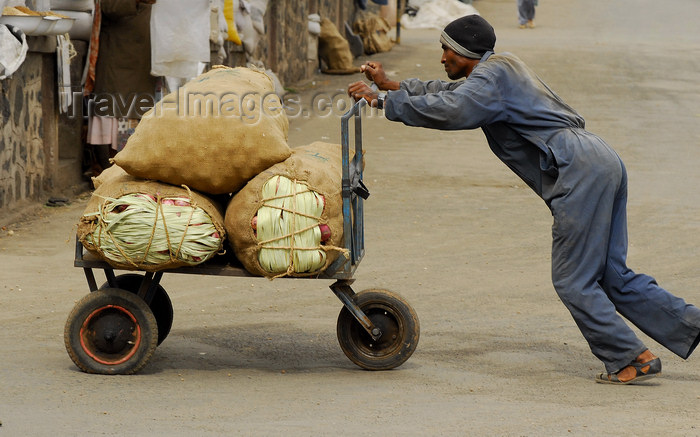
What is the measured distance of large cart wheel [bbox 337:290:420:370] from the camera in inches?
191

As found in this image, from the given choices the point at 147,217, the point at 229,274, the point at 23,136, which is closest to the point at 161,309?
the point at 229,274

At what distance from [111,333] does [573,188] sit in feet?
7.44

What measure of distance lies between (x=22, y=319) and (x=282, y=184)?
218 cm

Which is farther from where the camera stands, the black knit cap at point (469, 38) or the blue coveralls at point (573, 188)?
the black knit cap at point (469, 38)

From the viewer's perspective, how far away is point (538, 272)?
7426 mm

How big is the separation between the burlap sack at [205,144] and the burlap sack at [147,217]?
66 millimetres

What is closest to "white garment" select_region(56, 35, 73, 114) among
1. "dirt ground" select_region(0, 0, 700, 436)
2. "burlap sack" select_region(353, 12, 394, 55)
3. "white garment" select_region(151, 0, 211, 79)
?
"white garment" select_region(151, 0, 211, 79)

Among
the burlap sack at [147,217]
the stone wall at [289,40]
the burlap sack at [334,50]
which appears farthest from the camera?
the burlap sack at [334,50]

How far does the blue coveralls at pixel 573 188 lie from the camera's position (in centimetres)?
465

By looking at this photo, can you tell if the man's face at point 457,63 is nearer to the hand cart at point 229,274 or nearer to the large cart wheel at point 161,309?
the hand cart at point 229,274

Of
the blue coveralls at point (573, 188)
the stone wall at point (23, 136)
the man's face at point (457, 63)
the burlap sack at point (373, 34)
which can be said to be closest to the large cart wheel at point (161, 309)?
the blue coveralls at point (573, 188)

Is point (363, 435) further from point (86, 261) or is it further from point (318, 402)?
point (86, 261)

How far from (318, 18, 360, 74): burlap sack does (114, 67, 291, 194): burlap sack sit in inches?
544

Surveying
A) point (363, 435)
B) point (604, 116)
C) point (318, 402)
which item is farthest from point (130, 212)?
point (604, 116)
